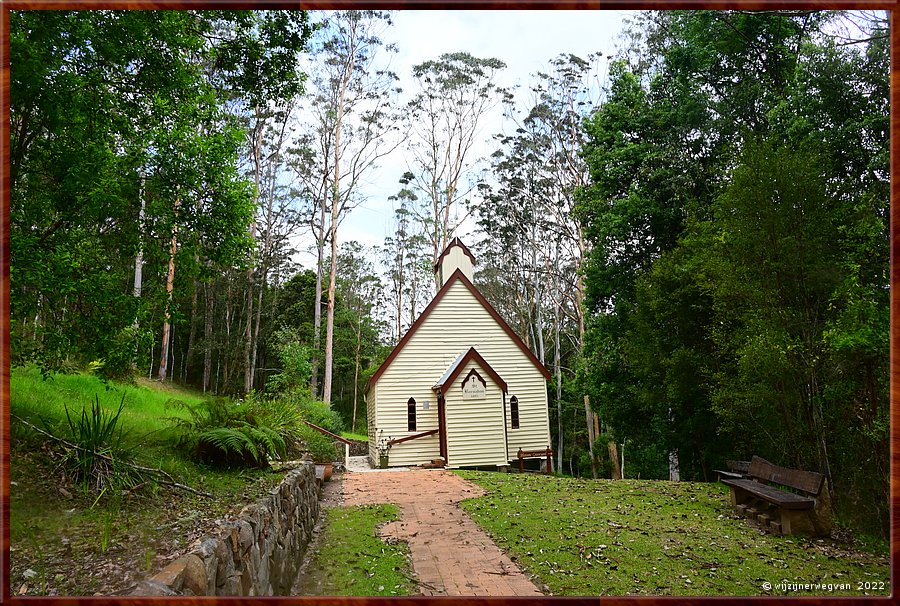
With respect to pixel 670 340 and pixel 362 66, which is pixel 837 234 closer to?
pixel 670 340

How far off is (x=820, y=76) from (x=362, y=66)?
47.1 ft

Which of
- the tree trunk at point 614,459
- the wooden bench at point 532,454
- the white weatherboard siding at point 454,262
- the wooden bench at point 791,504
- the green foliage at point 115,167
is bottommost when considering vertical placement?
the tree trunk at point 614,459

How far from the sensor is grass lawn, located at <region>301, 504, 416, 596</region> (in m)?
3.48

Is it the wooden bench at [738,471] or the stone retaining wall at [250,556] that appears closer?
the stone retaining wall at [250,556]

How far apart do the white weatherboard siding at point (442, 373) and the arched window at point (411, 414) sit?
0.35 feet

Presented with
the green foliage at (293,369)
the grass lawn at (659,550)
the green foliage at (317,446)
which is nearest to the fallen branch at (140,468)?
the grass lawn at (659,550)

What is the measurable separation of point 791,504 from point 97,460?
5.68 m

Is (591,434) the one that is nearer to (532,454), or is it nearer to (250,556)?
(532,454)

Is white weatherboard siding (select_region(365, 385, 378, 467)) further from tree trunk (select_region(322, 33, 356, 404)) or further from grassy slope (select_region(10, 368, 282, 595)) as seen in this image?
grassy slope (select_region(10, 368, 282, 595))

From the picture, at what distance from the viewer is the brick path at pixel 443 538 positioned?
347 centimetres

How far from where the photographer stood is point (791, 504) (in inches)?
195

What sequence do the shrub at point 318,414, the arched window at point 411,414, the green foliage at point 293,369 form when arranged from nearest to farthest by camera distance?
the arched window at point 411,414
the shrub at point 318,414
the green foliage at point 293,369

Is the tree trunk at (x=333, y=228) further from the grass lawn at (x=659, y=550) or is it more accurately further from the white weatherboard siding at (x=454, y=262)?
the grass lawn at (x=659, y=550)

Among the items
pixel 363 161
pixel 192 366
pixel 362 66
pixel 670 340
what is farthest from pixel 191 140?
pixel 192 366
